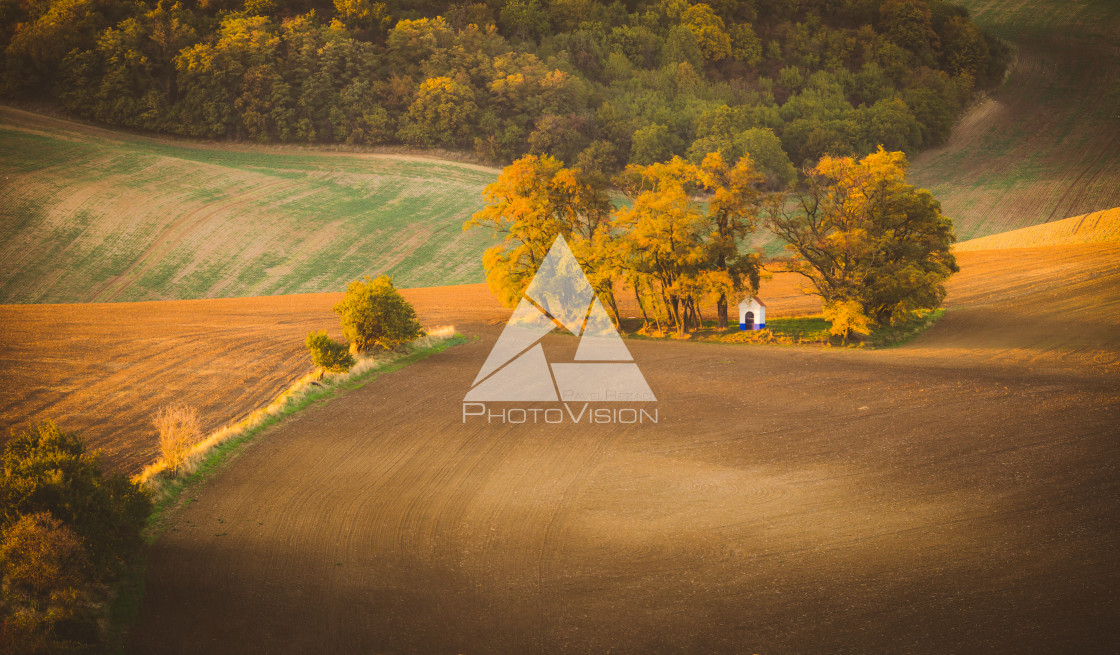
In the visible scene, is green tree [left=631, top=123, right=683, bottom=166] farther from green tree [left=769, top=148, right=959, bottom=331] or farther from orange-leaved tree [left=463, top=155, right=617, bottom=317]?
green tree [left=769, top=148, right=959, bottom=331]

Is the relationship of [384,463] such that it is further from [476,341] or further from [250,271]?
[250,271]

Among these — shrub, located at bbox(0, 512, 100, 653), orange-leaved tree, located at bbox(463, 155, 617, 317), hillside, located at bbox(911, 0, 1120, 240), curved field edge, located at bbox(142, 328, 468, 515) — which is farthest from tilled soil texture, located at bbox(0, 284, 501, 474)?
hillside, located at bbox(911, 0, 1120, 240)

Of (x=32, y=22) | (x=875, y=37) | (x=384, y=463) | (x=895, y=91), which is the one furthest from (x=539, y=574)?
(x=875, y=37)

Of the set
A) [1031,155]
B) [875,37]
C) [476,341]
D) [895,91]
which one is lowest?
[476,341]

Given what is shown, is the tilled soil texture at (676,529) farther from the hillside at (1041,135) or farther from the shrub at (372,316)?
the hillside at (1041,135)

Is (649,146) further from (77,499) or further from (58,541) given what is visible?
(58,541)

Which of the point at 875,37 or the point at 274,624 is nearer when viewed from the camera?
the point at 274,624

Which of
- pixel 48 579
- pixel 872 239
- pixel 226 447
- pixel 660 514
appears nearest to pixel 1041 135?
pixel 872 239
